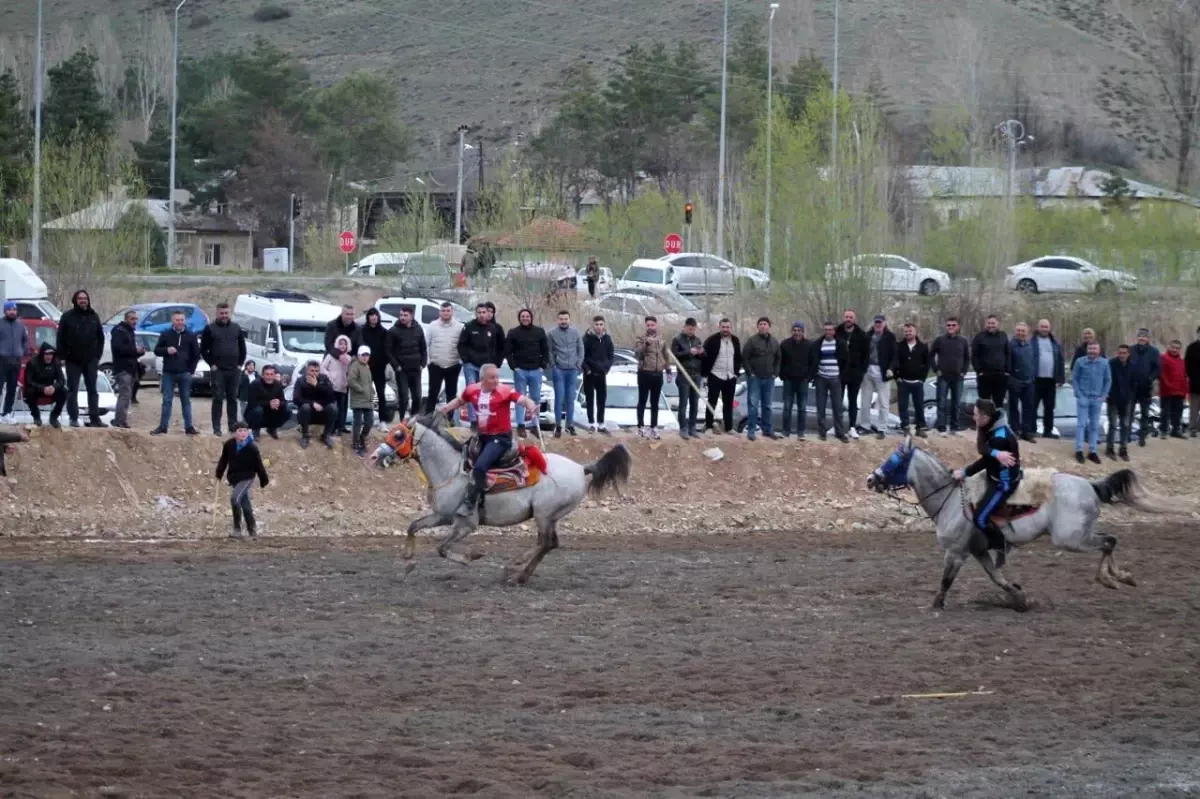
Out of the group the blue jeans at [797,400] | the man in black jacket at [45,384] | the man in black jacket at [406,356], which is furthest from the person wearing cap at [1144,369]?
the man in black jacket at [45,384]

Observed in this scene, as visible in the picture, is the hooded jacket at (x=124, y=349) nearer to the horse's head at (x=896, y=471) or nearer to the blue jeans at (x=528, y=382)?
the blue jeans at (x=528, y=382)

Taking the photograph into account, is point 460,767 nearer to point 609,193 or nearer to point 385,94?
point 609,193

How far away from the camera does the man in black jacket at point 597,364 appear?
2530 centimetres

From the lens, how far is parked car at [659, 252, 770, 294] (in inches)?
1641

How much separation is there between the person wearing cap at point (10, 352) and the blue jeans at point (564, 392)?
8050mm

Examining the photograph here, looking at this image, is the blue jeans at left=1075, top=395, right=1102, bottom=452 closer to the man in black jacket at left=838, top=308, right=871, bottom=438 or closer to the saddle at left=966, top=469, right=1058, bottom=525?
the man in black jacket at left=838, top=308, right=871, bottom=438

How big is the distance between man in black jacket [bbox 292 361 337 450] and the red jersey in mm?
7209

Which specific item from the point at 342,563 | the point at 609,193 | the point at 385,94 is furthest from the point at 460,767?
the point at 385,94

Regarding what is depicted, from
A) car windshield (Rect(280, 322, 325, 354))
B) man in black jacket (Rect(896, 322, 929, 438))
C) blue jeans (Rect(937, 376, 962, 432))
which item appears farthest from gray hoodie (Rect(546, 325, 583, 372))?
car windshield (Rect(280, 322, 325, 354))

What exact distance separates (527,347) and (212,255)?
2371 inches

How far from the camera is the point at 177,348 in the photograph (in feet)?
77.8

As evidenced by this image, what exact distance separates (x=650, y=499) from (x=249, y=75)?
67.3m

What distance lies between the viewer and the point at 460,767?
1034 centimetres

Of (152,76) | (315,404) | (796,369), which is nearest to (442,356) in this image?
(315,404)
